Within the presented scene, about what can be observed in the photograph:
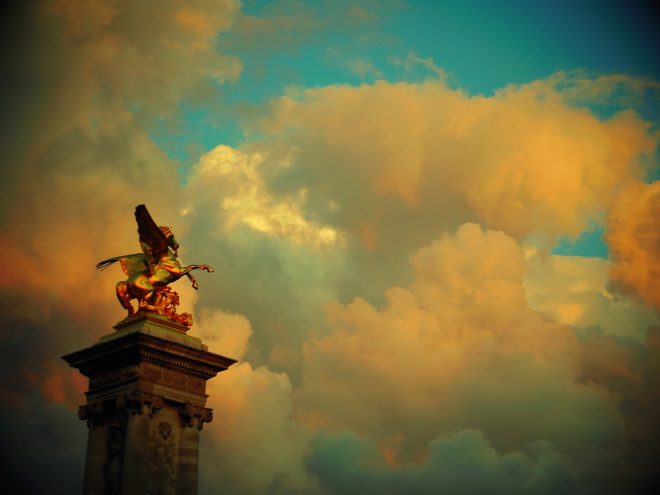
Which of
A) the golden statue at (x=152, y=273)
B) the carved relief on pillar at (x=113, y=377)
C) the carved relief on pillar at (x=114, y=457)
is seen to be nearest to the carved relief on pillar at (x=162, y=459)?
the carved relief on pillar at (x=114, y=457)

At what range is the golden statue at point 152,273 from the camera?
37500mm

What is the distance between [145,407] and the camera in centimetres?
3466

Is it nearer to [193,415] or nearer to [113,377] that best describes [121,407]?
[113,377]

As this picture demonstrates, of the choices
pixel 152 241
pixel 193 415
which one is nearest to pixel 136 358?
pixel 193 415

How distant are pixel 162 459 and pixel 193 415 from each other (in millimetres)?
2197

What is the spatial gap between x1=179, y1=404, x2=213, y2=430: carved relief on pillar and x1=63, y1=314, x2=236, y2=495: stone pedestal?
4 cm

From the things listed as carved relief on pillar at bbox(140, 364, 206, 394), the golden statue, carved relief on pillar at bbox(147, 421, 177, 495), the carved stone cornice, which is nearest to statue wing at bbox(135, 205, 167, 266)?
the golden statue

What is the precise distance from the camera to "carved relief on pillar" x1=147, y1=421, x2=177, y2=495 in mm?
34281

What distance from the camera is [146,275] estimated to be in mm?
38000

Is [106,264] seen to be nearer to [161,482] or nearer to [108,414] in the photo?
[108,414]

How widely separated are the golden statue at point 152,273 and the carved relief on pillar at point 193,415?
11.6 ft

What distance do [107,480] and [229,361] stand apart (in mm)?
6680

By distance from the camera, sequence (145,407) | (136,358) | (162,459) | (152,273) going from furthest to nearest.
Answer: (152,273) → (136,358) → (162,459) → (145,407)

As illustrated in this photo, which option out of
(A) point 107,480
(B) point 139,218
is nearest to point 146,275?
(B) point 139,218
